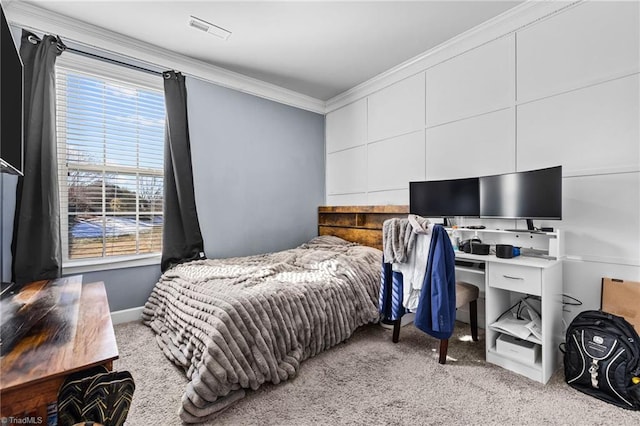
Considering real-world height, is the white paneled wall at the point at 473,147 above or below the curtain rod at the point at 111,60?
below

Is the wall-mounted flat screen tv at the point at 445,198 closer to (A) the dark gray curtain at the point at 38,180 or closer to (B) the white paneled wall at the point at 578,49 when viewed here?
(B) the white paneled wall at the point at 578,49

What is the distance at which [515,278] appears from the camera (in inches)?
77.8

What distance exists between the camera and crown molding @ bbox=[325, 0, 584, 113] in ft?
7.41

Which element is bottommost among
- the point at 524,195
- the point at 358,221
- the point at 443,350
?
the point at 443,350

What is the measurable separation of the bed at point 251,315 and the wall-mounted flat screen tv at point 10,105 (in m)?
1.23

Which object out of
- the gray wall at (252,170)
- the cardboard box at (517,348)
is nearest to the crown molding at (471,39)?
the gray wall at (252,170)

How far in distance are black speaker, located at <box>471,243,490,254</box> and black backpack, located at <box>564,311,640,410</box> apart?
0.66m

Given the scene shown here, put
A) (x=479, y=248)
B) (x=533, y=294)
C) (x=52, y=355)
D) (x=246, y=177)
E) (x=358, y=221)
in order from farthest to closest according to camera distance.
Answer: (x=358, y=221), (x=246, y=177), (x=479, y=248), (x=533, y=294), (x=52, y=355)

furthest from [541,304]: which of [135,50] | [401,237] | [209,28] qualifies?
[135,50]

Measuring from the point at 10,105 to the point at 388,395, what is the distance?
2495 mm

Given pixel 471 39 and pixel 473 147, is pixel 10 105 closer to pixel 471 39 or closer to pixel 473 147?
pixel 473 147

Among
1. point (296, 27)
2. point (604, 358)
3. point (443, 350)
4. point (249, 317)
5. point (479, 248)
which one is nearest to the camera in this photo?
point (604, 358)

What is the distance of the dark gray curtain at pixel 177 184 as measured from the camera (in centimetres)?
300

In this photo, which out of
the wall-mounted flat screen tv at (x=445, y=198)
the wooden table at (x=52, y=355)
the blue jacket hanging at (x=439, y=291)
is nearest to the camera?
the wooden table at (x=52, y=355)
